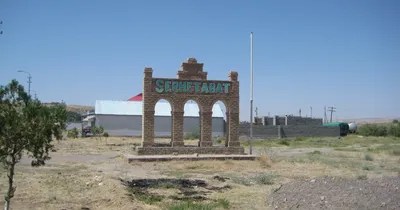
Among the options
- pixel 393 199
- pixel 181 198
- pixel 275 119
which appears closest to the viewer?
pixel 393 199

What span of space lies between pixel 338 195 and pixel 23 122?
910 centimetres

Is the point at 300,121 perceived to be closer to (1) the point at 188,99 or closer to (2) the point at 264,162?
(1) the point at 188,99

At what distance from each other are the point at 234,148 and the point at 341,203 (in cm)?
1558

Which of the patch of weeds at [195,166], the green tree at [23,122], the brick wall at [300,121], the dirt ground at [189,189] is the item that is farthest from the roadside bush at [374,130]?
the green tree at [23,122]

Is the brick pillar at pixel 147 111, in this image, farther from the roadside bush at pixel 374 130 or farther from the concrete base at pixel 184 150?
the roadside bush at pixel 374 130

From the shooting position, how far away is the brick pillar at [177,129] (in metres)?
26.5

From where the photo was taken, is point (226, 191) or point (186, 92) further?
point (186, 92)

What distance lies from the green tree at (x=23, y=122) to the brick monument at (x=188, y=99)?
16531 millimetres

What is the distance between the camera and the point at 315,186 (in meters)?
13.7

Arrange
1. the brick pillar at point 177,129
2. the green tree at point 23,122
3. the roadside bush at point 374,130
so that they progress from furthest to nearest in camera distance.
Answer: the roadside bush at point 374,130 → the brick pillar at point 177,129 → the green tree at point 23,122

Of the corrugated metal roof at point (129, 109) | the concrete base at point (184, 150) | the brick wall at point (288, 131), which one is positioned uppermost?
the corrugated metal roof at point (129, 109)

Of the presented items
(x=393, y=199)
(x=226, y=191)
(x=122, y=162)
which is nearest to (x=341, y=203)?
(x=393, y=199)

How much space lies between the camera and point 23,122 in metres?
8.72

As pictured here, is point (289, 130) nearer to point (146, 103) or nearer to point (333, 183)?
point (146, 103)
